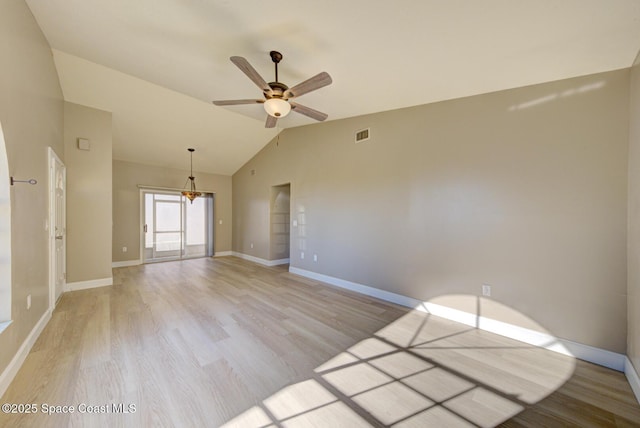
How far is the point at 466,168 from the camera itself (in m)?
2.95

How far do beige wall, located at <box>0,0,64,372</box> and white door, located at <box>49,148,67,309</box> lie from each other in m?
0.24

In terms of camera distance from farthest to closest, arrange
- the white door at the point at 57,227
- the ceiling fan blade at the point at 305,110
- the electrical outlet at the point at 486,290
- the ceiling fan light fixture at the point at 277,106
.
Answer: the white door at the point at 57,227, the electrical outlet at the point at 486,290, the ceiling fan blade at the point at 305,110, the ceiling fan light fixture at the point at 277,106

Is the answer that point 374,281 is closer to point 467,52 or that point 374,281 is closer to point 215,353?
point 215,353

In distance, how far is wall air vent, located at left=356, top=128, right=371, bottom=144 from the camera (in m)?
4.00

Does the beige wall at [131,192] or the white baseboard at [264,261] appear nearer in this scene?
the beige wall at [131,192]

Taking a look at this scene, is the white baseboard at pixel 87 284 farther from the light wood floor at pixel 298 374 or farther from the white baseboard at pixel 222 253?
the white baseboard at pixel 222 253

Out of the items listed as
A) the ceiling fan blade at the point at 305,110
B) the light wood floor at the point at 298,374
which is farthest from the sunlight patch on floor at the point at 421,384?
the ceiling fan blade at the point at 305,110

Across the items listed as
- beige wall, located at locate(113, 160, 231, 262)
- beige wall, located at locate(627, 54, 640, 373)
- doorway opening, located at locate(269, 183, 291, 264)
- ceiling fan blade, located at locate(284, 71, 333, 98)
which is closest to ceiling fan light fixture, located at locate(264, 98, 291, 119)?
ceiling fan blade, located at locate(284, 71, 333, 98)

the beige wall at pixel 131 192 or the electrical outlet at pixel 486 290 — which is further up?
the beige wall at pixel 131 192

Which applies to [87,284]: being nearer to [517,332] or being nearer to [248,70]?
[248,70]

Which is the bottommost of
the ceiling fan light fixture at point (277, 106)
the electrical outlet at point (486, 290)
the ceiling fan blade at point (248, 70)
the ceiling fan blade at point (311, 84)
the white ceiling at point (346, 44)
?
the electrical outlet at point (486, 290)

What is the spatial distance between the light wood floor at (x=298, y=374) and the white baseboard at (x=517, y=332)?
0.11 m

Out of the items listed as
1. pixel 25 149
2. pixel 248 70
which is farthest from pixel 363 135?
pixel 25 149

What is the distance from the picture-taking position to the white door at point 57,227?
309 centimetres
